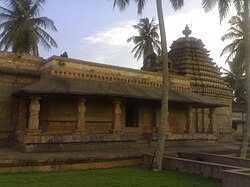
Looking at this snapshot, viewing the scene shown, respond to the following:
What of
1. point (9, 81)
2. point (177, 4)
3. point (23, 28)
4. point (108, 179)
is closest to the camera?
point (108, 179)

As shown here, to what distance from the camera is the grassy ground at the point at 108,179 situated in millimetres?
8677

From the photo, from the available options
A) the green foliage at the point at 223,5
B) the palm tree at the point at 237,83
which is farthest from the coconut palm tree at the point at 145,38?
the green foliage at the point at 223,5

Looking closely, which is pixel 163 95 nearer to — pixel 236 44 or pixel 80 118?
pixel 80 118

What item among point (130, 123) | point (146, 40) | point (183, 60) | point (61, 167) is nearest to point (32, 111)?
point (61, 167)

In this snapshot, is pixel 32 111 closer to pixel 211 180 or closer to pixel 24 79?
pixel 24 79

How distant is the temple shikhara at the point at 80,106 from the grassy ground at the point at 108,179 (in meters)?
3.83

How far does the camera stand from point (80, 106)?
14.9 metres

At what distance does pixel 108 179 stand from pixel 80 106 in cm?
599

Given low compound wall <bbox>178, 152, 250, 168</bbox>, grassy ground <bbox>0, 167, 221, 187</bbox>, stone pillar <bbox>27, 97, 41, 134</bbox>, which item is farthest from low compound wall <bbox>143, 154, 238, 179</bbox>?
stone pillar <bbox>27, 97, 41, 134</bbox>

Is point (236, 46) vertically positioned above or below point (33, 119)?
above

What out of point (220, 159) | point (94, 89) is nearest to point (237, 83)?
point (94, 89)

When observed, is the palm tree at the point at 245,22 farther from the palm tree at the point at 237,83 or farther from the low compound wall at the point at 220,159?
the palm tree at the point at 237,83

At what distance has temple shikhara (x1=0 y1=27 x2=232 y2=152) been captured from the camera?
1406 cm

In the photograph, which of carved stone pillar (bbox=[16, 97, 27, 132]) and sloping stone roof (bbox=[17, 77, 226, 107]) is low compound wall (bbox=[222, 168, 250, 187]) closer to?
sloping stone roof (bbox=[17, 77, 226, 107])
